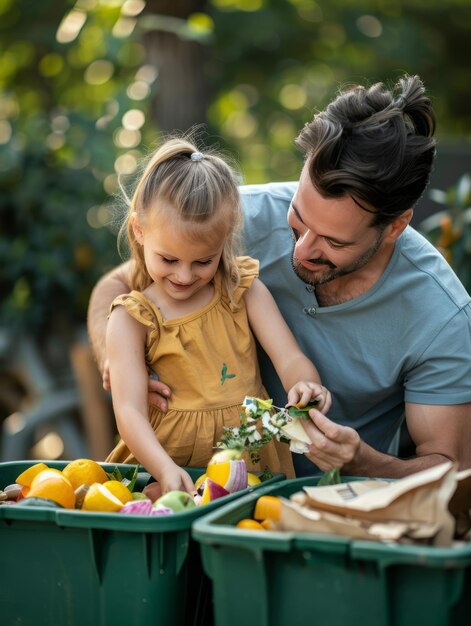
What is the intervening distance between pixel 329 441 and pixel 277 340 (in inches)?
17.3

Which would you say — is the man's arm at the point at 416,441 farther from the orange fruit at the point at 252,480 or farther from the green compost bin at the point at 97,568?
the green compost bin at the point at 97,568

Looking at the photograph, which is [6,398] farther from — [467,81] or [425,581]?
[467,81]

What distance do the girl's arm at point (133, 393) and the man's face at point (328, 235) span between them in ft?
1.64

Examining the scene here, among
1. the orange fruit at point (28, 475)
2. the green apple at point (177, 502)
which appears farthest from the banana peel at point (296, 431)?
the orange fruit at point (28, 475)

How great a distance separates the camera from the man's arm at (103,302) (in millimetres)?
3076

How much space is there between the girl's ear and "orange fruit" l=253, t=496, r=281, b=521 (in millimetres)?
905

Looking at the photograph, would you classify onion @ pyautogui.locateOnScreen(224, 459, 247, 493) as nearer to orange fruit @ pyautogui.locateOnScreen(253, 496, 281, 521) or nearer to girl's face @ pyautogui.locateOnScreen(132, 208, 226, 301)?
orange fruit @ pyautogui.locateOnScreen(253, 496, 281, 521)

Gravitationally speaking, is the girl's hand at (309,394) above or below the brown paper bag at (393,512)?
above

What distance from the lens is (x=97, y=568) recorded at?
1938 mm

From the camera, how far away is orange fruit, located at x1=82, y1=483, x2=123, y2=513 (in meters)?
2.04

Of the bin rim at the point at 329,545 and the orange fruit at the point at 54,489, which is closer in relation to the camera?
the bin rim at the point at 329,545

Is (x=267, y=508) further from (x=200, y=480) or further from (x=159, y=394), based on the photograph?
(x=159, y=394)

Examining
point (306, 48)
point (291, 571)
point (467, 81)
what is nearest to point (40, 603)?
point (291, 571)

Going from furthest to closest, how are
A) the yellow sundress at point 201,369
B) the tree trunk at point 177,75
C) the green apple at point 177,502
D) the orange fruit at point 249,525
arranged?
the tree trunk at point 177,75
the yellow sundress at point 201,369
the green apple at point 177,502
the orange fruit at point 249,525
